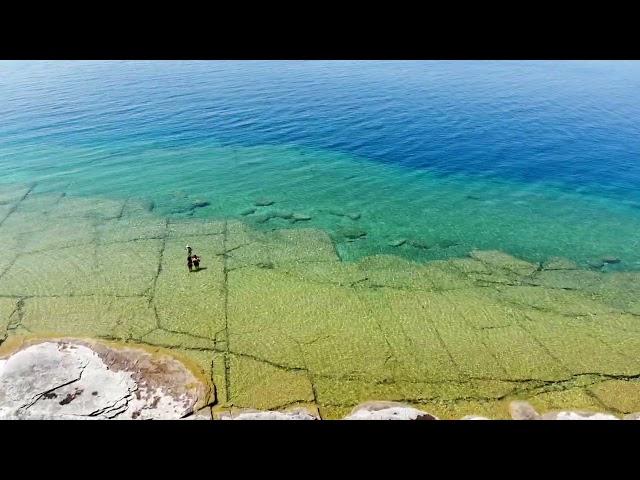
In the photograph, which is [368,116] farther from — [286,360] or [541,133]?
[286,360]

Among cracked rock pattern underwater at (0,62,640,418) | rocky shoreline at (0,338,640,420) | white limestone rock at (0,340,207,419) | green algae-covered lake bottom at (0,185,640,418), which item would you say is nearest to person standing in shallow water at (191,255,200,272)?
green algae-covered lake bottom at (0,185,640,418)

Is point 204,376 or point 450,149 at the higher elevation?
point 450,149

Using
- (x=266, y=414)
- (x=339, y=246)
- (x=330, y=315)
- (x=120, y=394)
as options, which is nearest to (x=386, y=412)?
(x=266, y=414)

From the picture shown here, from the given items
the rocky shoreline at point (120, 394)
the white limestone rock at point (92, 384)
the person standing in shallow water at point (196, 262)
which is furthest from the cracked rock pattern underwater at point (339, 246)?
the white limestone rock at point (92, 384)

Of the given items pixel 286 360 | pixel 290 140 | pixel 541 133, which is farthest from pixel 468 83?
pixel 286 360

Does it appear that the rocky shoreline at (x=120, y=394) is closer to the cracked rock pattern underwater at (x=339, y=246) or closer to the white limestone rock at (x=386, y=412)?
the white limestone rock at (x=386, y=412)

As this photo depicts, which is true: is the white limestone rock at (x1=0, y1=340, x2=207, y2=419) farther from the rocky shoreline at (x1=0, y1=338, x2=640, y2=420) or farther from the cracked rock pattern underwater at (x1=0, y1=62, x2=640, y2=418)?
the cracked rock pattern underwater at (x1=0, y1=62, x2=640, y2=418)
